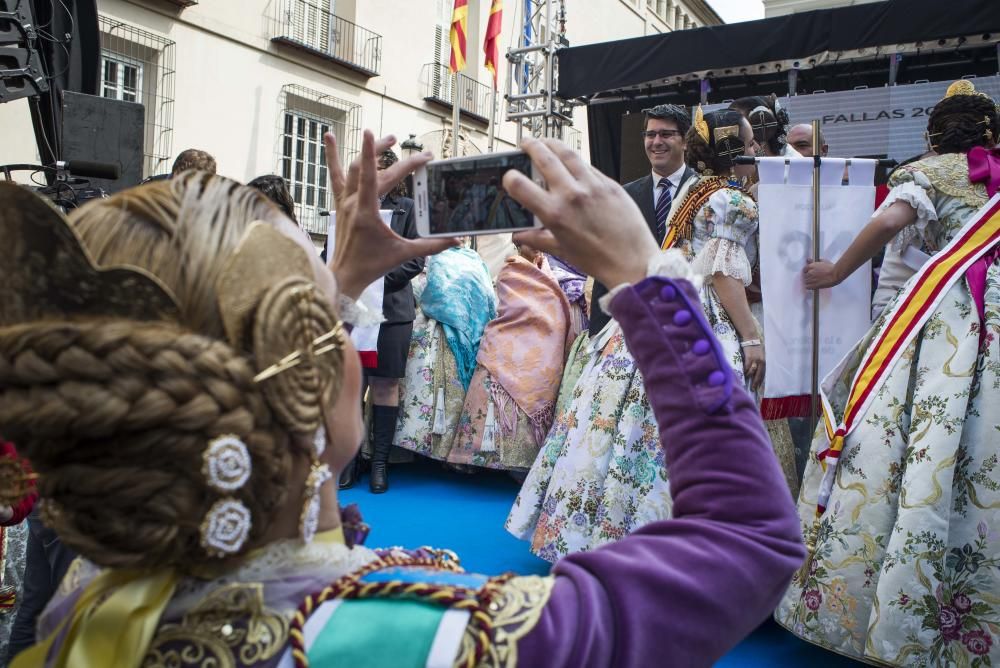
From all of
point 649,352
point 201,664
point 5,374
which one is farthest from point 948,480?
point 5,374

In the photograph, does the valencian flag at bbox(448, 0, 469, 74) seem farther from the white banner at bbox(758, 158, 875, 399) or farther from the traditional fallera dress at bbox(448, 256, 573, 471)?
the white banner at bbox(758, 158, 875, 399)

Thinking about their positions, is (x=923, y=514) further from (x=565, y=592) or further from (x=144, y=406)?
(x=144, y=406)

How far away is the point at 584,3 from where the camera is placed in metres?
16.9

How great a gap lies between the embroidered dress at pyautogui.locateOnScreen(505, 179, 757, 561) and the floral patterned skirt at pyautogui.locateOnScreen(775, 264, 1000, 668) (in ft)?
1.56

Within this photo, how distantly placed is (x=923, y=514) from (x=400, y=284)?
2.72 m

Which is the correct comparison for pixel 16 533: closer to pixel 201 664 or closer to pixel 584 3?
pixel 201 664

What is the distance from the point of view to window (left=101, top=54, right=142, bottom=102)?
27.5ft

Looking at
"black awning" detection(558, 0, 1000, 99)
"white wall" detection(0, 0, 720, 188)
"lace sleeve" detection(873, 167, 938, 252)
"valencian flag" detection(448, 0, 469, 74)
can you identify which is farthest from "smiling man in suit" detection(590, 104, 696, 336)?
"valencian flag" detection(448, 0, 469, 74)

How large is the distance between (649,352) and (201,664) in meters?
0.42

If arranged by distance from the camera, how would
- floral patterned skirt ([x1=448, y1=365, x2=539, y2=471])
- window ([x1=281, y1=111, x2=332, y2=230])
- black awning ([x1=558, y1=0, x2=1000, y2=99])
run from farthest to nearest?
window ([x1=281, y1=111, x2=332, y2=230]) → black awning ([x1=558, y1=0, x2=1000, y2=99]) → floral patterned skirt ([x1=448, y1=365, x2=539, y2=471])

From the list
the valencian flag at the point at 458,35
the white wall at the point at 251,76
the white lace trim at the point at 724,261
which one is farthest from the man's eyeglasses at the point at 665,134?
the valencian flag at the point at 458,35

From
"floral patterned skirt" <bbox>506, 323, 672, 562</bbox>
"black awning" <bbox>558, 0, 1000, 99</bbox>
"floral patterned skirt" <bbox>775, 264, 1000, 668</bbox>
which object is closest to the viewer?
"floral patterned skirt" <bbox>775, 264, 1000, 668</bbox>

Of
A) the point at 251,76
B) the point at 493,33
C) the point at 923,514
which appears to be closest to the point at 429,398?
the point at 923,514

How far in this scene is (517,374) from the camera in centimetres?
403
